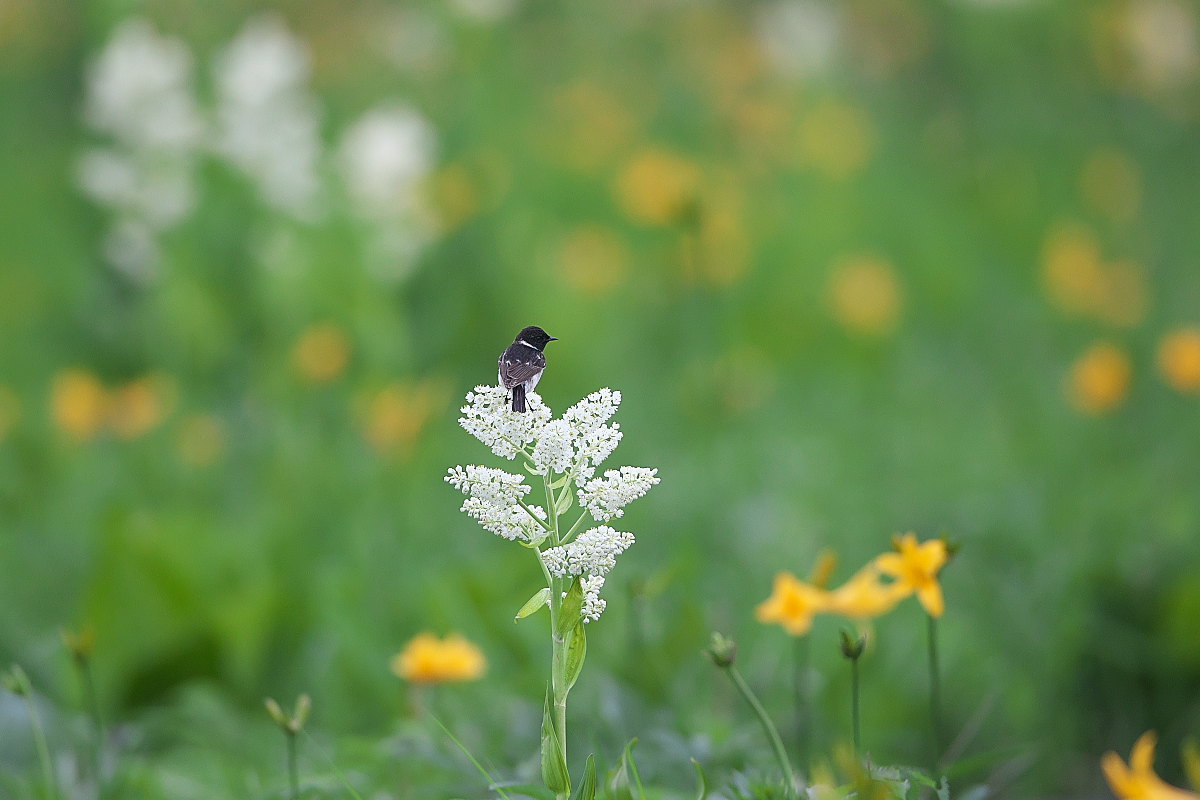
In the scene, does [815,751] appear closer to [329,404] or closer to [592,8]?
[329,404]

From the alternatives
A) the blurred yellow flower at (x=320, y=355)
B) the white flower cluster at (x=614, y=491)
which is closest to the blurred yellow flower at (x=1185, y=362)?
the white flower cluster at (x=614, y=491)

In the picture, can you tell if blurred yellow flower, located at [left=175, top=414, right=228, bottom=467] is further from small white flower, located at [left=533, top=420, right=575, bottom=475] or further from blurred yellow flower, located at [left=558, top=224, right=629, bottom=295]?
small white flower, located at [left=533, top=420, right=575, bottom=475]

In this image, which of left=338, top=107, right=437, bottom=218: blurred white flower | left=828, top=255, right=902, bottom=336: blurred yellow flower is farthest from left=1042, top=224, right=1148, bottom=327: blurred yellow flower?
left=338, top=107, right=437, bottom=218: blurred white flower

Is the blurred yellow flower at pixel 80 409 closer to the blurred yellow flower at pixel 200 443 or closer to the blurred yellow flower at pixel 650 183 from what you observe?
the blurred yellow flower at pixel 200 443

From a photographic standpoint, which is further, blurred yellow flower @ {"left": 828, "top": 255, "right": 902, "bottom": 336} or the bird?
blurred yellow flower @ {"left": 828, "top": 255, "right": 902, "bottom": 336}

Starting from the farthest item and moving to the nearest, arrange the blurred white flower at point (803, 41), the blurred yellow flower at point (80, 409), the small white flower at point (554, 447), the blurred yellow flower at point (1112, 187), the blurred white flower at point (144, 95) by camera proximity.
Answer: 1. the blurred white flower at point (803, 41)
2. the blurred yellow flower at point (1112, 187)
3. the blurred white flower at point (144, 95)
4. the blurred yellow flower at point (80, 409)
5. the small white flower at point (554, 447)

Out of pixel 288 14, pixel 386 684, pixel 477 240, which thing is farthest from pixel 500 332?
pixel 288 14
